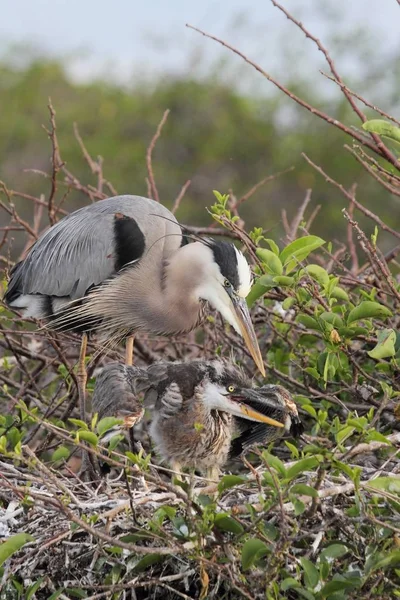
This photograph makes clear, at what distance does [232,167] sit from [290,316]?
1466 cm

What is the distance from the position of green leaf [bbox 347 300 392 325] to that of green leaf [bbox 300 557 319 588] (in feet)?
3.29

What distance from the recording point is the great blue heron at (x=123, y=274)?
15.5 feet

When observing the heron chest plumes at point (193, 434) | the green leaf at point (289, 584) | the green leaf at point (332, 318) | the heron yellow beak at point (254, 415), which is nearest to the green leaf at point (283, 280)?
the green leaf at point (332, 318)

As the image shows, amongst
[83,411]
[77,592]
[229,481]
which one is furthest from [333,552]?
[83,411]

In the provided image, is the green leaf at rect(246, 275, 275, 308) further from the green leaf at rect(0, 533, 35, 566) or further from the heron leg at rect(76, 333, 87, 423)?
the green leaf at rect(0, 533, 35, 566)

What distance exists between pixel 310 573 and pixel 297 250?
3.83 feet

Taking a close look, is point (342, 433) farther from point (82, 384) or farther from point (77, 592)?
point (82, 384)

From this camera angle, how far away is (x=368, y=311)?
3.67 meters

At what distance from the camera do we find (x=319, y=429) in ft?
10.9

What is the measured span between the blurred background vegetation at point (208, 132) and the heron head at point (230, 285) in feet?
35.2

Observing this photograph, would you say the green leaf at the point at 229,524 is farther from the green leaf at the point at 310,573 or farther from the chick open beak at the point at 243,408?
the chick open beak at the point at 243,408

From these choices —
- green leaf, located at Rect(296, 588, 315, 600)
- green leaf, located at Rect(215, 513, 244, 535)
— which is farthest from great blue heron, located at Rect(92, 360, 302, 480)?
green leaf, located at Rect(296, 588, 315, 600)

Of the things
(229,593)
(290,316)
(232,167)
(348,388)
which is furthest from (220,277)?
(232,167)

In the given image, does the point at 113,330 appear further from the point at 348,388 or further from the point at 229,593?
the point at 229,593
